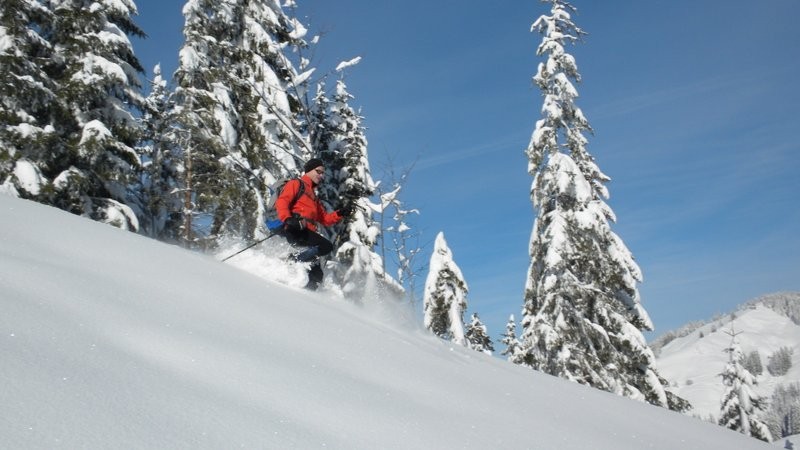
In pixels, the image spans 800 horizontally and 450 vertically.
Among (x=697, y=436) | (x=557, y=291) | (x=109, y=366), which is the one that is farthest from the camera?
(x=557, y=291)

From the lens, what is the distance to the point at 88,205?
583 inches

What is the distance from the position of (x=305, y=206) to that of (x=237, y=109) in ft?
39.0

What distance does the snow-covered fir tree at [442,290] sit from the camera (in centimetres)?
2375

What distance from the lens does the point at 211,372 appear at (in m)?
3.02

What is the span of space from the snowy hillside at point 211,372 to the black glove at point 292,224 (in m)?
1.86

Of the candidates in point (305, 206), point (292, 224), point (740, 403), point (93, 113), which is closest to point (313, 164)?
point (305, 206)

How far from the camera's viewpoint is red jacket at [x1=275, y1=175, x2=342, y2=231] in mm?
8117

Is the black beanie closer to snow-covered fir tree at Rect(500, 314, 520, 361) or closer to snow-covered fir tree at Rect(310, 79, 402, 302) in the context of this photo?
snow-covered fir tree at Rect(310, 79, 402, 302)

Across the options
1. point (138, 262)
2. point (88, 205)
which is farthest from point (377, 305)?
point (88, 205)

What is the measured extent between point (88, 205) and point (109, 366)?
14.3 m

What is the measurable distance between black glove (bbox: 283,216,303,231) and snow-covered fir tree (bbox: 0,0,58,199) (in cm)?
889

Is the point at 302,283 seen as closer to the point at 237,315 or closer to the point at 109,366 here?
the point at 237,315

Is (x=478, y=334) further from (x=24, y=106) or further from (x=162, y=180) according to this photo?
(x=24, y=106)

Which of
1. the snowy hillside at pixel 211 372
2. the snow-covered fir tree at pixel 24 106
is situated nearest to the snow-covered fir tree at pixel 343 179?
the snow-covered fir tree at pixel 24 106
